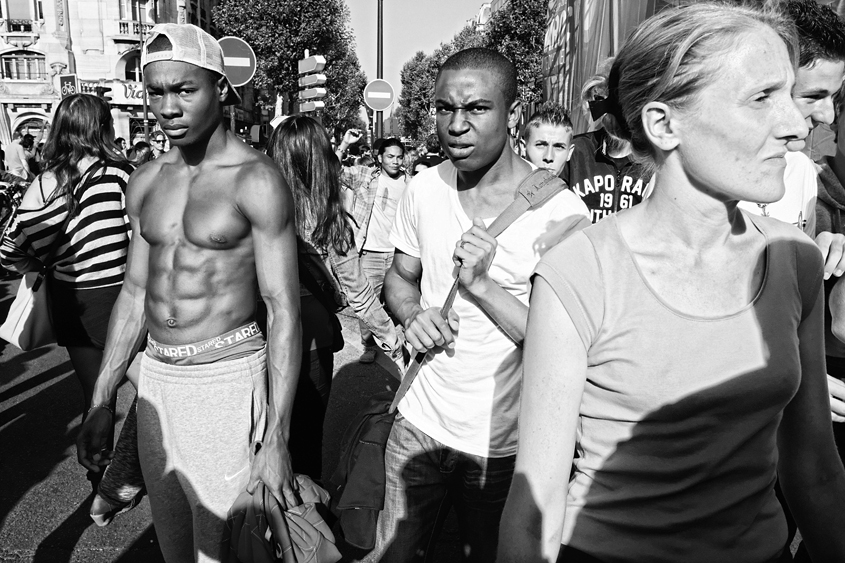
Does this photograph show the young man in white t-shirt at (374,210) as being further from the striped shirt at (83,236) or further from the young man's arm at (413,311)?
the striped shirt at (83,236)

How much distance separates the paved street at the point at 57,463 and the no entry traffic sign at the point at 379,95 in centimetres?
770

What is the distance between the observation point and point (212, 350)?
2.49 metres

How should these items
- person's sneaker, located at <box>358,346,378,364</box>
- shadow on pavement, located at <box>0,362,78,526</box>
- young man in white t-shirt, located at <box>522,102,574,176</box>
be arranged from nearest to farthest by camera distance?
1. shadow on pavement, located at <box>0,362,78,526</box>
2. young man in white t-shirt, located at <box>522,102,574,176</box>
3. person's sneaker, located at <box>358,346,378,364</box>

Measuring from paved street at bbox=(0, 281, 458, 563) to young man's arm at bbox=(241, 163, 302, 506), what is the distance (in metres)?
1.49

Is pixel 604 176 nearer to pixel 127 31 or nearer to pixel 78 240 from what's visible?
pixel 78 240

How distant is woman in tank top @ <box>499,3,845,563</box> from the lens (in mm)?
1372

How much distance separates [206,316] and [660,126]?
1776mm

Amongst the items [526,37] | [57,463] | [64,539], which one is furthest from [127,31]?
[64,539]

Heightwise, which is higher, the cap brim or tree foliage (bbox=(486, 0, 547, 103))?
tree foliage (bbox=(486, 0, 547, 103))

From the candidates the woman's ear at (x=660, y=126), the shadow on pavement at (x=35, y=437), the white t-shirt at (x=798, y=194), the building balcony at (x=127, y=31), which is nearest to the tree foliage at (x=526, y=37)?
the building balcony at (x=127, y=31)

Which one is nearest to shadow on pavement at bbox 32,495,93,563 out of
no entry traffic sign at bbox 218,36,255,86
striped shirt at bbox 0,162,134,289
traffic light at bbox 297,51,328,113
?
striped shirt at bbox 0,162,134,289

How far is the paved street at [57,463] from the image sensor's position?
3406 millimetres

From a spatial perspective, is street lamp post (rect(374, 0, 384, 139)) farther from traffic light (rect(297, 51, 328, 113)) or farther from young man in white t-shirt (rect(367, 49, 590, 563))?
young man in white t-shirt (rect(367, 49, 590, 563))

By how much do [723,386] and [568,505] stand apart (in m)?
0.44
